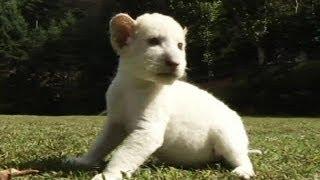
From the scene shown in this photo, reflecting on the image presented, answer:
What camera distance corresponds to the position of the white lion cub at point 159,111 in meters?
5.82

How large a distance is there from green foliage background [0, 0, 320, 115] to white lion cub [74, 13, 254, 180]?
29.8 metres

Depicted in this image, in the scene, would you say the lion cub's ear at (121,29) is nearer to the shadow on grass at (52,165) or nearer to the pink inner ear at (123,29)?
the pink inner ear at (123,29)

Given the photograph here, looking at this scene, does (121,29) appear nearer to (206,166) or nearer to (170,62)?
(170,62)

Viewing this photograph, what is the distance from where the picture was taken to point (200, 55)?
45812 mm

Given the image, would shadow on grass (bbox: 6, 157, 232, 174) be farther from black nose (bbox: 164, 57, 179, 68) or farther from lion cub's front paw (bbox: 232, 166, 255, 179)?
black nose (bbox: 164, 57, 179, 68)

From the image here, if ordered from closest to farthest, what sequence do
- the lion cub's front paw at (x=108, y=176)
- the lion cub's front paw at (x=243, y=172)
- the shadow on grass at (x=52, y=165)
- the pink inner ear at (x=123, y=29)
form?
the lion cub's front paw at (x=108, y=176) → the lion cub's front paw at (x=243, y=172) → the pink inner ear at (x=123, y=29) → the shadow on grass at (x=52, y=165)

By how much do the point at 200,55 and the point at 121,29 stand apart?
39836 millimetres

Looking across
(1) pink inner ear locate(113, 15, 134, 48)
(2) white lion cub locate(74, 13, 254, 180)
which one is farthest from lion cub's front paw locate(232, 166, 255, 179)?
(1) pink inner ear locate(113, 15, 134, 48)

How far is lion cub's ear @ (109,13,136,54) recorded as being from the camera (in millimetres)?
6105

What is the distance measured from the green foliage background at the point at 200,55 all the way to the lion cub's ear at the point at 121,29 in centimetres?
3020

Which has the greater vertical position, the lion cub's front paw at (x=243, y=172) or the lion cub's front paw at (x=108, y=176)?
the lion cub's front paw at (x=108, y=176)

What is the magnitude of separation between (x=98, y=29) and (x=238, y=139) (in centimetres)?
4219

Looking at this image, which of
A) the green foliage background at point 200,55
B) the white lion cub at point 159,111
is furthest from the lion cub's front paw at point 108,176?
the green foliage background at point 200,55

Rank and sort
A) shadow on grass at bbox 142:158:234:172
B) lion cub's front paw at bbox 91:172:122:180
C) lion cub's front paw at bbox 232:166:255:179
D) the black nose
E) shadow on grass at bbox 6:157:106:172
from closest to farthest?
lion cub's front paw at bbox 91:172:122:180 → the black nose → lion cub's front paw at bbox 232:166:255:179 → shadow on grass at bbox 142:158:234:172 → shadow on grass at bbox 6:157:106:172
